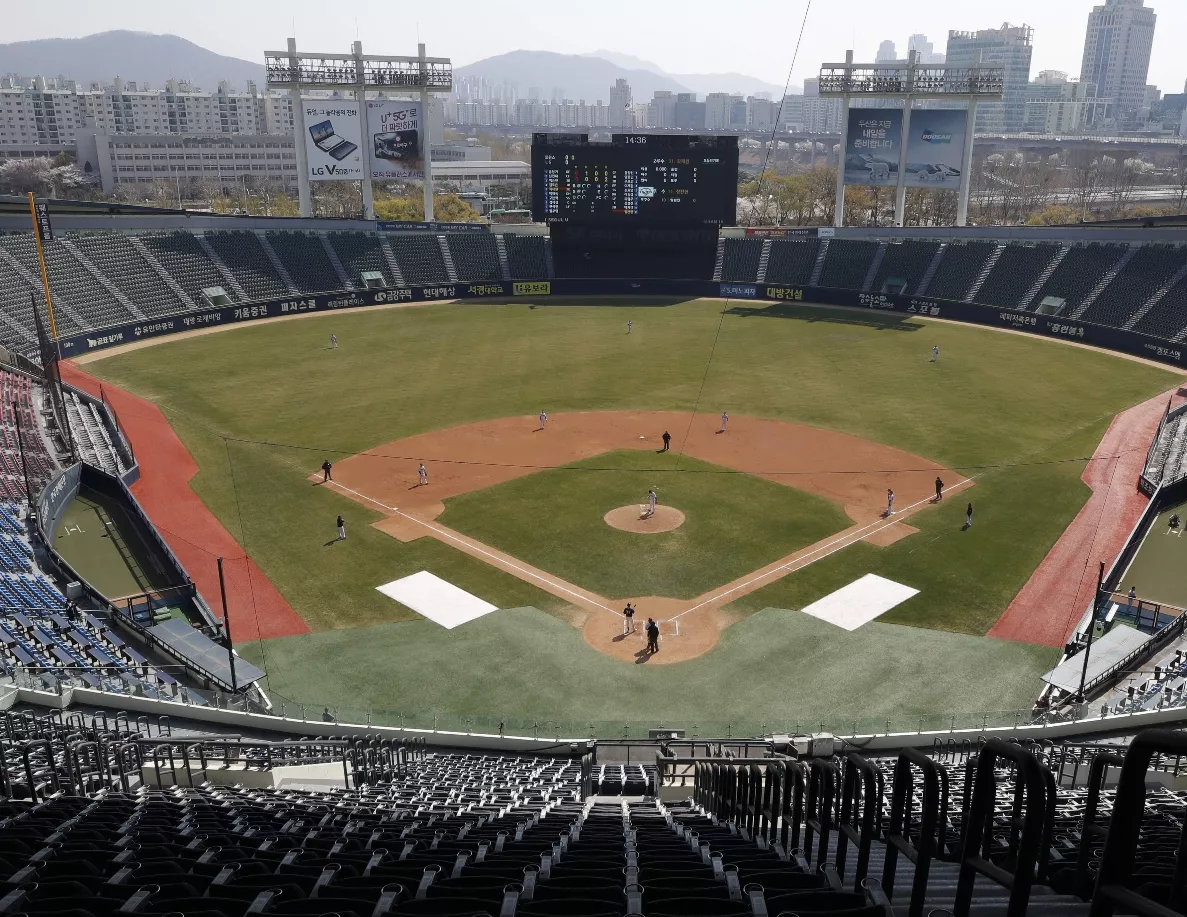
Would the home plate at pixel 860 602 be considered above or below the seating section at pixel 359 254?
below

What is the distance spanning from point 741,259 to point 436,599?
63.7m

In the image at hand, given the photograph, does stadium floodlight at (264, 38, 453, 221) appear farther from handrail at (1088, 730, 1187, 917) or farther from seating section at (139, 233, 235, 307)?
handrail at (1088, 730, 1187, 917)

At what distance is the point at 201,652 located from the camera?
→ 78.5ft

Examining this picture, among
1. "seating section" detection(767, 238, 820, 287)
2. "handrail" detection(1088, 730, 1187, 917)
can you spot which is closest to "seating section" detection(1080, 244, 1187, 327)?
"seating section" detection(767, 238, 820, 287)

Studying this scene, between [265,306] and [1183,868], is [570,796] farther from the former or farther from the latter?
[265,306]

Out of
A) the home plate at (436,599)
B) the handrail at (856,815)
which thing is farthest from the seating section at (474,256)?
the handrail at (856,815)

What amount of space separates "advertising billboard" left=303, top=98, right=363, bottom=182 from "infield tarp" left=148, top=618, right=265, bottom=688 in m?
63.6

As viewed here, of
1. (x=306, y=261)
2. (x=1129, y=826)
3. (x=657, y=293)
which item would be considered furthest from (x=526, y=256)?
(x=1129, y=826)

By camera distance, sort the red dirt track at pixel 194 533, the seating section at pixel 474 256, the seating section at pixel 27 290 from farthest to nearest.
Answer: the seating section at pixel 474 256 → the seating section at pixel 27 290 → the red dirt track at pixel 194 533

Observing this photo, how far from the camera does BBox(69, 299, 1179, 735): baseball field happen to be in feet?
81.1

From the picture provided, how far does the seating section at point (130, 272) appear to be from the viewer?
68375 mm

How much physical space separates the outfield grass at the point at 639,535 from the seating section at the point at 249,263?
45894 mm

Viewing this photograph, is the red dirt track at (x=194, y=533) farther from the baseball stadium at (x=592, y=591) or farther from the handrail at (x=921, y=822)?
the handrail at (x=921, y=822)

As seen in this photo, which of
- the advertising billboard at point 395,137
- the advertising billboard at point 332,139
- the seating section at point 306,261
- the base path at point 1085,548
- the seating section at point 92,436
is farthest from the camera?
the advertising billboard at point 395,137
